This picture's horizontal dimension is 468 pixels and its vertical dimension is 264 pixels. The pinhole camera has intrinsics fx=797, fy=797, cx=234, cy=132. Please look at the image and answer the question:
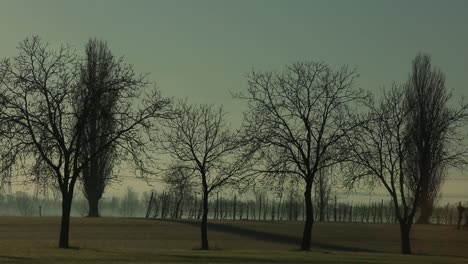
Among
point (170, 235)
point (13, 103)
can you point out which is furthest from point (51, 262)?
point (170, 235)

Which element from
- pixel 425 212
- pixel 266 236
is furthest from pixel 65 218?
pixel 425 212

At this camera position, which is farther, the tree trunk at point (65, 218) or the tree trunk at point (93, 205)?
the tree trunk at point (93, 205)

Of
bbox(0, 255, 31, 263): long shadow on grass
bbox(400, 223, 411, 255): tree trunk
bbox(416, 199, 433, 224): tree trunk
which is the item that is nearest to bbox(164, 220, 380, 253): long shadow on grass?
bbox(400, 223, 411, 255): tree trunk

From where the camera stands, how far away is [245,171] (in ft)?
154

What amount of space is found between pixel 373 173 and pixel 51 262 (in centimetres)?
2734

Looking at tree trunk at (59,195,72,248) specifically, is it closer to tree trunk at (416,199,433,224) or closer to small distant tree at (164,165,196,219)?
small distant tree at (164,165,196,219)

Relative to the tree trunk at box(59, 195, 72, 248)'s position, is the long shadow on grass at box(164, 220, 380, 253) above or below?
below

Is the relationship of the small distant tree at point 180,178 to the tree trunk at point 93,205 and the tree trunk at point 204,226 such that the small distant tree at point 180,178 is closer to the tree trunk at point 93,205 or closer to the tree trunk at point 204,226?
the tree trunk at point 204,226

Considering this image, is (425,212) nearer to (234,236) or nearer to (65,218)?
(234,236)

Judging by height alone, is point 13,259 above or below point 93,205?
below

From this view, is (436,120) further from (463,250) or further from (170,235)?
(170,235)

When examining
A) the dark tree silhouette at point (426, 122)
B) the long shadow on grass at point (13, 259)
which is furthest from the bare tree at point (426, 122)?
the long shadow on grass at point (13, 259)

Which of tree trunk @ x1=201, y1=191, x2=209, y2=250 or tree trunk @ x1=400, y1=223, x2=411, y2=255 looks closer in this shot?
tree trunk @ x1=201, y1=191, x2=209, y2=250

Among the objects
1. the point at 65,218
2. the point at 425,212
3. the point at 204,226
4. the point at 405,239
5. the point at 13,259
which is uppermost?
the point at 425,212
